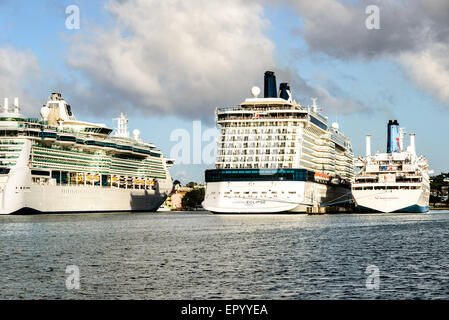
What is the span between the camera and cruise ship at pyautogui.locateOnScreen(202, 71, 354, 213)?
10812 cm

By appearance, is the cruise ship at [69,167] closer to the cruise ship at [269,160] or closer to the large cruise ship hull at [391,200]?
the cruise ship at [269,160]

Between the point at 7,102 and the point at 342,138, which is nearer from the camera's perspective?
the point at 7,102

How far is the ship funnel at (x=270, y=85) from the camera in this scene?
134 metres

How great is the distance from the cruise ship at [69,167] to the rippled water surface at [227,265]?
55.6 m

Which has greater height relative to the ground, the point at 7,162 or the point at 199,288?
the point at 7,162

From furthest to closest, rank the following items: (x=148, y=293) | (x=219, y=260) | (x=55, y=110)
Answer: (x=55, y=110) → (x=219, y=260) → (x=148, y=293)

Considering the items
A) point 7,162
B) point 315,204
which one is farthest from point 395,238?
point 7,162

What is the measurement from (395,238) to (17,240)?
1330 inches

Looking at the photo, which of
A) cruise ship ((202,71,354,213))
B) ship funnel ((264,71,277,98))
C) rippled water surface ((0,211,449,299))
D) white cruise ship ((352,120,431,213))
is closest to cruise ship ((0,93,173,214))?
cruise ship ((202,71,354,213))

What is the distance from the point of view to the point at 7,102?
132000 millimetres

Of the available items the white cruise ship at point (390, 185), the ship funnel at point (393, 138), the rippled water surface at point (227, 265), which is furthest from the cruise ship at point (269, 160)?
the rippled water surface at point (227, 265)

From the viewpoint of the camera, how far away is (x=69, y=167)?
13700 cm

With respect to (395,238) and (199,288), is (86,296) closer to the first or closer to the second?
(199,288)
